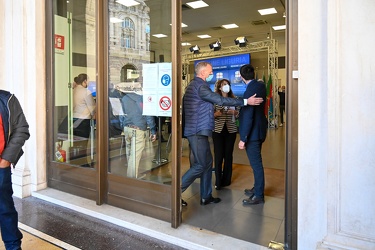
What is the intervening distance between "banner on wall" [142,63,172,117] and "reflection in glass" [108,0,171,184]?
21 mm

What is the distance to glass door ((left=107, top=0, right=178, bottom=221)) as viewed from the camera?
107 inches

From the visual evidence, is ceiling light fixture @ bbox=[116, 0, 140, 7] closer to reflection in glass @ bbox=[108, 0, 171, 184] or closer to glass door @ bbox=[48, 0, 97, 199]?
reflection in glass @ bbox=[108, 0, 171, 184]

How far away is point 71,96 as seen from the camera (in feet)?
11.7

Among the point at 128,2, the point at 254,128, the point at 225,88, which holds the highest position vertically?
the point at 128,2

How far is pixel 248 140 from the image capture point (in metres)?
3.28

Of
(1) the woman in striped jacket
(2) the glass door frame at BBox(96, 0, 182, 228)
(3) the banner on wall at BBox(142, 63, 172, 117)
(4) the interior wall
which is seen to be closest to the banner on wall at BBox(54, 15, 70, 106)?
(2) the glass door frame at BBox(96, 0, 182, 228)

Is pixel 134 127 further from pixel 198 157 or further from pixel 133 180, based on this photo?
pixel 198 157

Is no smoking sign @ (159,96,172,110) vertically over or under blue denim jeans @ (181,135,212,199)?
over

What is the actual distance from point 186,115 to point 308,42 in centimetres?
153

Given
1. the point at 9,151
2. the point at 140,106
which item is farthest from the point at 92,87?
the point at 9,151

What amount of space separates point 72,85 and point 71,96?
0.47 ft

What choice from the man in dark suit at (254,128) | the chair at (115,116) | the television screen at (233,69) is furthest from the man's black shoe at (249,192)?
the television screen at (233,69)

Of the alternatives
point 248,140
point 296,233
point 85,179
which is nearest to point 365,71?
point 296,233

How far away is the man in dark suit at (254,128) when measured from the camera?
126 inches
